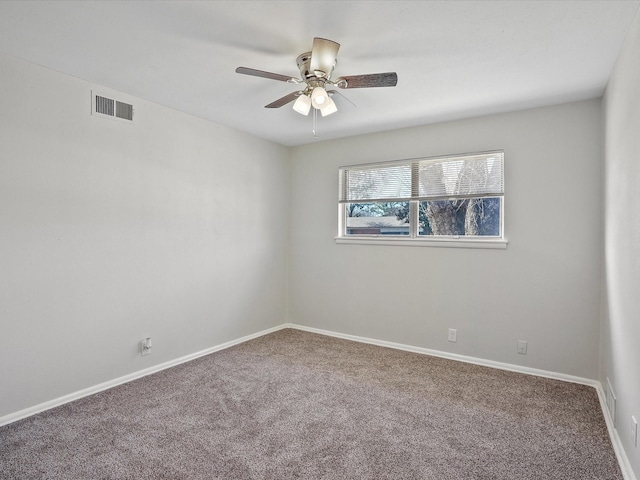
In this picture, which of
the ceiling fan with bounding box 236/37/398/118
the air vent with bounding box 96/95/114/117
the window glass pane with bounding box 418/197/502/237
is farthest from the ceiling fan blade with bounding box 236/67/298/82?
the window glass pane with bounding box 418/197/502/237

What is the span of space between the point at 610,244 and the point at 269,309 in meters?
3.50

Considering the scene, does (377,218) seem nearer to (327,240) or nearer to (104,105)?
(327,240)

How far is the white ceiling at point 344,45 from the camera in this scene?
6.28 ft

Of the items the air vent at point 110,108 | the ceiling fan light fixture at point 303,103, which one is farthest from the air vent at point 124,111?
the ceiling fan light fixture at point 303,103

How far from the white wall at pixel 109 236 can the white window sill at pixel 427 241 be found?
120 cm

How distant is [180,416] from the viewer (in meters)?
2.56

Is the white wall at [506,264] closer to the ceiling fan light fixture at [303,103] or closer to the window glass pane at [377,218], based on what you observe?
the window glass pane at [377,218]

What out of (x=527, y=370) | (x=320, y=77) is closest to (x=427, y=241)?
(x=527, y=370)

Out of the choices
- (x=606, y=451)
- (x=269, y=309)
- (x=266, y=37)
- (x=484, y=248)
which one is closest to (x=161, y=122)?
(x=266, y=37)

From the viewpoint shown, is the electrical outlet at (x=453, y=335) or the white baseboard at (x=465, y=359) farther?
the electrical outlet at (x=453, y=335)

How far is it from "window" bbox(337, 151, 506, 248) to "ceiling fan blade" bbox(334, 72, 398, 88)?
183 cm

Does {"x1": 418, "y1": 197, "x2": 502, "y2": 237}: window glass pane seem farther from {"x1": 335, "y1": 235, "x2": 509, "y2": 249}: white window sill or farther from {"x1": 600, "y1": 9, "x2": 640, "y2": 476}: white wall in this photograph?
{"x1": 600, "y1": 9, "x2": 640, "y2": 476}: white wall

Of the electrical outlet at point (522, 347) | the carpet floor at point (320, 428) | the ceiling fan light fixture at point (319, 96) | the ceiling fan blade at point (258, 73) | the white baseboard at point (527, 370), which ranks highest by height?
the ceiling fan blade at point (258, 73)

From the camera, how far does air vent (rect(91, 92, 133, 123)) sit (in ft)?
9.55
